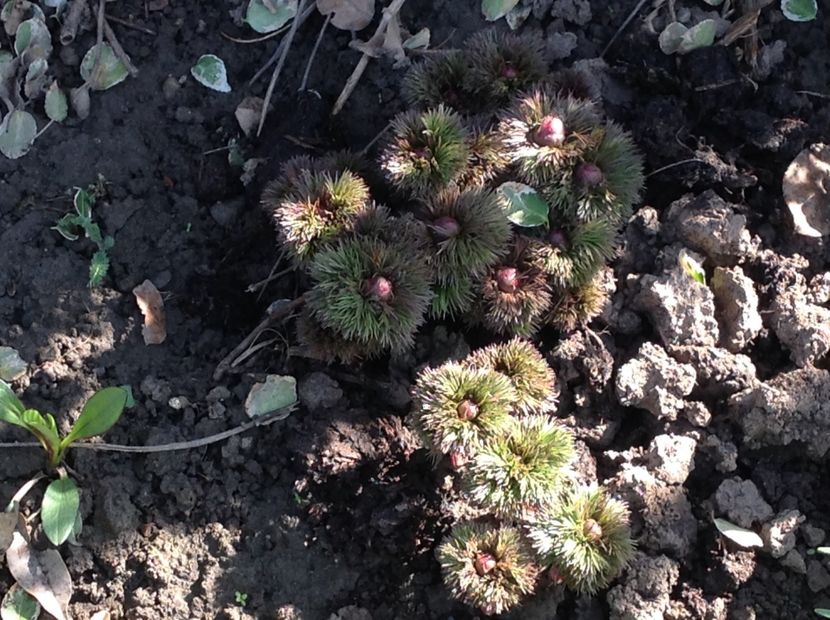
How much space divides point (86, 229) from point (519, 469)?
145 cm

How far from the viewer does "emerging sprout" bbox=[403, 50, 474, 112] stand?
2.63 meters

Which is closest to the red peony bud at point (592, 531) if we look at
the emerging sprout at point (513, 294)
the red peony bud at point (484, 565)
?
the red peony bud at point (484, 565)

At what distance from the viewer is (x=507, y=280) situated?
7.91ft

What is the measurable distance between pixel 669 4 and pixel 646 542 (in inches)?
64.4

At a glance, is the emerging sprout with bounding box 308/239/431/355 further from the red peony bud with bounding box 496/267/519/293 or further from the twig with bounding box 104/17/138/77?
the twig with bounding box 104/17/138/77

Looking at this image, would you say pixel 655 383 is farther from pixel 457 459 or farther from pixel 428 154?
pixel 428 154

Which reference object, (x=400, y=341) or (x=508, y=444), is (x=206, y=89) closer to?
(x=400, y=341)

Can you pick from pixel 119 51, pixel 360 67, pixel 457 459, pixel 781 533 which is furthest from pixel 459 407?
pixel 119 51

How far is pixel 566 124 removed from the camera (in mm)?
2418

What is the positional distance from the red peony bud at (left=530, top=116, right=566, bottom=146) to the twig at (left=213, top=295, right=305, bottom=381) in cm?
78

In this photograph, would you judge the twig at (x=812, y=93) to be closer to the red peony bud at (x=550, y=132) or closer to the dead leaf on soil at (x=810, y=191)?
the dead leaf on soil at (x=810, y=191)

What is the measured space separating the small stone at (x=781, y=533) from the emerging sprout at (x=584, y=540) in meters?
0.38

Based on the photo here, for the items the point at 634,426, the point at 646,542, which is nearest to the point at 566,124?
the point at 634,426

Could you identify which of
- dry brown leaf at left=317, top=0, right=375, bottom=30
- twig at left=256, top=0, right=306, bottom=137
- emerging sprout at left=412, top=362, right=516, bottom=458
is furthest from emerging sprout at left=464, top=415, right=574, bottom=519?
dry brown leaf at left=317, top=0, right=375, bottom=30
